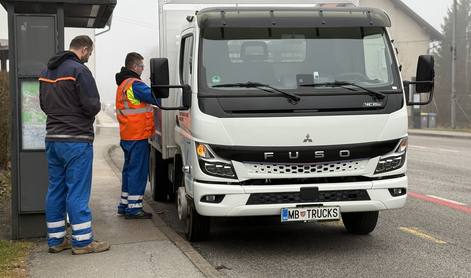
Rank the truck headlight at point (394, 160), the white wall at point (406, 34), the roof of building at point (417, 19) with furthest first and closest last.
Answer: the white wall at point (406, 34), the roof of building at point (417, 19), the truck headlight at point (394, 160)

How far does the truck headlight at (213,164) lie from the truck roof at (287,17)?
3.90 feet

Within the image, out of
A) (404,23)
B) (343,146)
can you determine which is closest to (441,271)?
(343,146)

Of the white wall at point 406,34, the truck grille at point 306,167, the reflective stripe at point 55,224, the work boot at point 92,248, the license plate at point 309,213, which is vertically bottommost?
the work boot at point 92,248

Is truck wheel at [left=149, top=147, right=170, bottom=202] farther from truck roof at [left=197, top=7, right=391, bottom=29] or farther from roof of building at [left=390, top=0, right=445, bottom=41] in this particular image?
roof of building at [left=390, top=0, right=445, bottom=41]

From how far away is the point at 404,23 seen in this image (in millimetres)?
51094

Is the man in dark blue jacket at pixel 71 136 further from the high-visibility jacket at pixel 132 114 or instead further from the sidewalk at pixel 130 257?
the high-visibility jacket at pixel 132 114

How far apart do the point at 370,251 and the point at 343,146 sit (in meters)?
1.16

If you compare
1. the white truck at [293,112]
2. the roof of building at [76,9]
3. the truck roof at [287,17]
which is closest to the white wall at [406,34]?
the roof of building at [76,9]

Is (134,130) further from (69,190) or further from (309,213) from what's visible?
(309,213)

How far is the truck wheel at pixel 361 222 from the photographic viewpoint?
6625 millimetres

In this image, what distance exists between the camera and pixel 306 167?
5.70m

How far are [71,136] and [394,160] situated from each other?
2984 millimetres

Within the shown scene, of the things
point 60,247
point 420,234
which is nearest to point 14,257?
point 60,247

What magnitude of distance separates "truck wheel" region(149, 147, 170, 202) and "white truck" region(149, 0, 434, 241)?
2609mm
